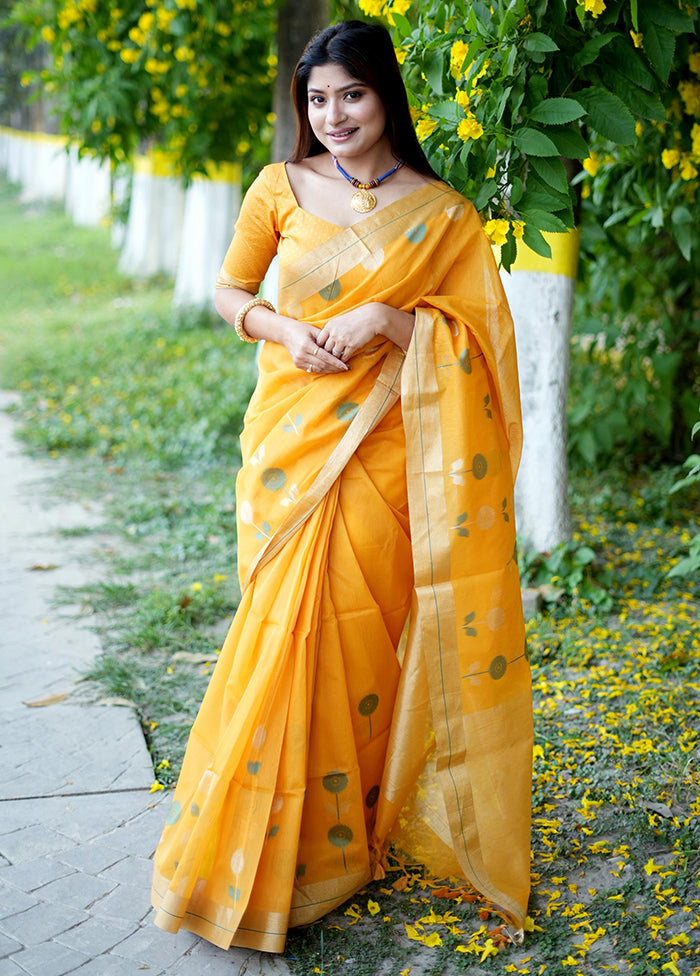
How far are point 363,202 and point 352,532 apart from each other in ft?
2.55

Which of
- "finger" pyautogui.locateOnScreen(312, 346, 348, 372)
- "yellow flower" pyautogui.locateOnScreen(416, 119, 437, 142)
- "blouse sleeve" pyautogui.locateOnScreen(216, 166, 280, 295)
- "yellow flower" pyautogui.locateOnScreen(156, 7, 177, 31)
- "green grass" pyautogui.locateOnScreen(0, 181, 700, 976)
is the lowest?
"green grass" pyautogui.locateOnScreen(0, 181, 700, 976)

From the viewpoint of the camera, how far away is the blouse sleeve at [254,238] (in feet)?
7.99

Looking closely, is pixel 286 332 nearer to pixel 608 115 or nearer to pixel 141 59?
pixel 608 115

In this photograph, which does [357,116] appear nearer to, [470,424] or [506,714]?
[470,424]

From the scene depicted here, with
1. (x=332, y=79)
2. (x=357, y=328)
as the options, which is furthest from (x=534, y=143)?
(x=357, y=328)

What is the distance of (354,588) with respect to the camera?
2416 millimetres

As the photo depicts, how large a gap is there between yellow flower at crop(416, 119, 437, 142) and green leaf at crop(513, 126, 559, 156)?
328mm

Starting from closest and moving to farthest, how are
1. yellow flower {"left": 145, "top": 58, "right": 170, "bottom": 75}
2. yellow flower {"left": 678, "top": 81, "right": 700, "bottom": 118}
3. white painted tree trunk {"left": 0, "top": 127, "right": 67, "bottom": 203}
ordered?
yellow flower {"left": 678, "top": 81, "right": 700, "bottom": 118}, yellow flower {"left": 145, "top": 58, "right": 170, "bottom": 75}, white painted tree trunk {"left": 0, "top": 127, "right": 67, "bottom": 203}

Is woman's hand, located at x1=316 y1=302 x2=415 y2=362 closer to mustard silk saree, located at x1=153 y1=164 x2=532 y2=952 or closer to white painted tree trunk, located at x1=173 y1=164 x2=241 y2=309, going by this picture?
mustard silk saree, located at x1=153 y1=164 x2=532 y2=952

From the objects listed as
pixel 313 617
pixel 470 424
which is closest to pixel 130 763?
pixel 313 617

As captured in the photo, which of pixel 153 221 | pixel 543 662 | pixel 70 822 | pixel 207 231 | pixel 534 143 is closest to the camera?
pixel 534 143

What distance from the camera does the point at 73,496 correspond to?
19.5 ft

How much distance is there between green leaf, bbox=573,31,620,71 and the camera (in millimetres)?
2617

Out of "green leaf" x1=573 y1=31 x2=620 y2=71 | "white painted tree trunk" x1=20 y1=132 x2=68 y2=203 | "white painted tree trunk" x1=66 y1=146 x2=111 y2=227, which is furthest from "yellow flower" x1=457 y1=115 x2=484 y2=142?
"white painted tree trunk" x1=20 y1=132 x2=68 y2=203
